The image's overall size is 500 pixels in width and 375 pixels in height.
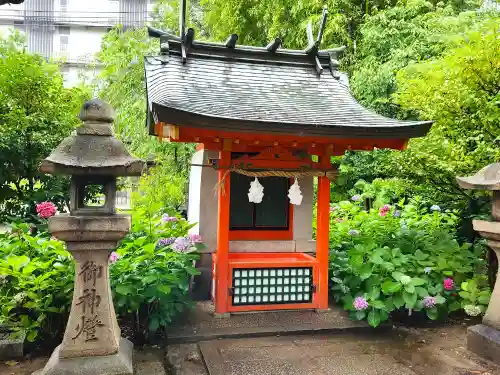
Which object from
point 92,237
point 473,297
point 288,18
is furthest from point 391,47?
point 92,237

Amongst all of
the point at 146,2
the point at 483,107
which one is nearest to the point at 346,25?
A: the point at 483,107

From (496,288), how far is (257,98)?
4.29 m

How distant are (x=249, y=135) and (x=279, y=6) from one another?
11125 mm

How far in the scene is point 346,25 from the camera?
14172mm

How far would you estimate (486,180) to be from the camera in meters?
4.87

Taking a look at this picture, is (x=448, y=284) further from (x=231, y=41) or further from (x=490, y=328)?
(x=231, y=41)

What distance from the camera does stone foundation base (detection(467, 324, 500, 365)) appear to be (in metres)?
4.69

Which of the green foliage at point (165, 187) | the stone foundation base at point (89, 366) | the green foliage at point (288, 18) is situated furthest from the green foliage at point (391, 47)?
the stone foundation base at point (89, 366)

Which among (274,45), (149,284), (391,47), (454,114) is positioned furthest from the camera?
(391,47)

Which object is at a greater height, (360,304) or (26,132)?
(26,132)

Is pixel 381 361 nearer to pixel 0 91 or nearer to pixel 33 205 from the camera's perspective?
pixel 33 205

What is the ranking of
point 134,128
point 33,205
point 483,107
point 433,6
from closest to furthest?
point 483,107, point 33,205, point 134,128, point 433,6

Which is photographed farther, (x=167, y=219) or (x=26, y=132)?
(x=26, y=132)

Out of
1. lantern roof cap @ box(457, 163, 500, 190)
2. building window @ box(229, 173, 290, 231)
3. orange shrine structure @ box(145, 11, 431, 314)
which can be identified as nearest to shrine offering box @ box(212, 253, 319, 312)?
orange shrine structure @ box(145, 11, 431, 314)
